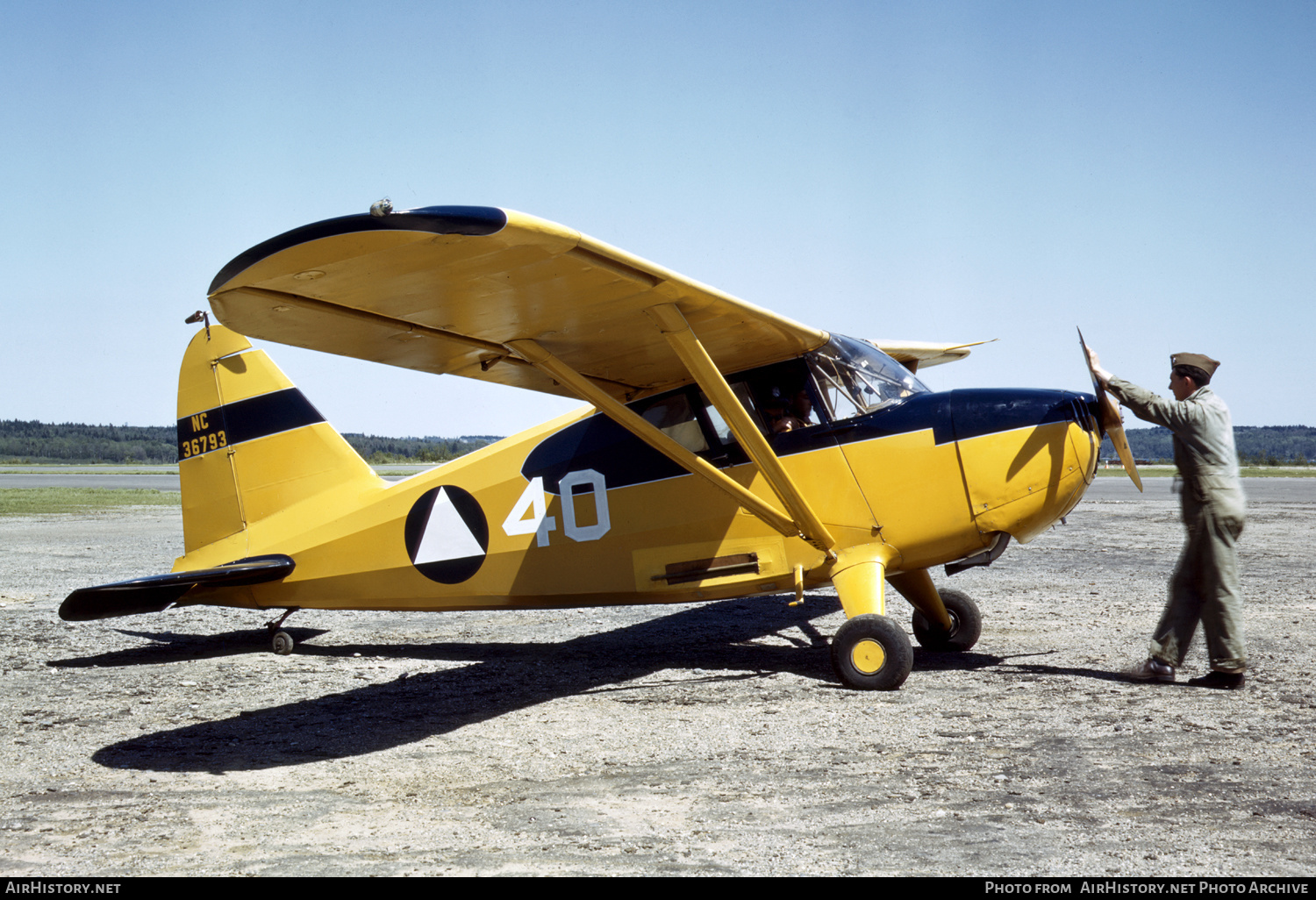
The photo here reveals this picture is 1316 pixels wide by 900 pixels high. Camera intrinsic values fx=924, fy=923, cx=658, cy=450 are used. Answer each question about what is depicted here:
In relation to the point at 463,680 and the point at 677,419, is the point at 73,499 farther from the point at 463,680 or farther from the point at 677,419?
the point at 677,419

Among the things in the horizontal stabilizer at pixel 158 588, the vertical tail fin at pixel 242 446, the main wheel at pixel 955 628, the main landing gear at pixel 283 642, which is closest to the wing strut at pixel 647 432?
the main wheel at pixel 955 628

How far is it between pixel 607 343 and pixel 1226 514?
14.1 feet

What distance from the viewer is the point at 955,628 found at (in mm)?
7918

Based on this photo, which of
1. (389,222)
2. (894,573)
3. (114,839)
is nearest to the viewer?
(114,839)

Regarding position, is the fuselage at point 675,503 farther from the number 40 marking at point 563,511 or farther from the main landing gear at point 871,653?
the main landing gear at point 871,653

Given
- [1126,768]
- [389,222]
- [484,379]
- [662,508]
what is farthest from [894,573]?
[389,222]

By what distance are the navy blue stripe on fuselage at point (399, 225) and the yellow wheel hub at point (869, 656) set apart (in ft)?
12.4

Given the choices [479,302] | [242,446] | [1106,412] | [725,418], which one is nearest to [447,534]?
[242,446]

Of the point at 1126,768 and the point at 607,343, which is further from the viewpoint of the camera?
the point at 607,343

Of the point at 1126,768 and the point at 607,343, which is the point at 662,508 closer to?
the point at 607,343

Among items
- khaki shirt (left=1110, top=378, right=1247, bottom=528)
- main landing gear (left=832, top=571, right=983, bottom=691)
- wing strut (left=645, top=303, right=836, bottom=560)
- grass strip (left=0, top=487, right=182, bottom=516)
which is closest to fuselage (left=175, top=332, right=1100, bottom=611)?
wing strut (left=645, top=303, right=836, bottom=560)

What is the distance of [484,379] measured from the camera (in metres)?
7.58

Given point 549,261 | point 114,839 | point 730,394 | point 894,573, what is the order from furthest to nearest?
point 894,573, point 730,394, point 549,261, point 114,839

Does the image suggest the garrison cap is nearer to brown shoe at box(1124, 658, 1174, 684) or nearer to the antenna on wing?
brown shoe at box(1124, 658, 1174, 684)
